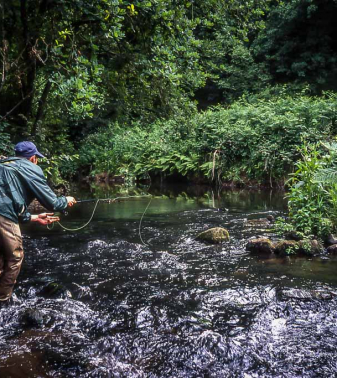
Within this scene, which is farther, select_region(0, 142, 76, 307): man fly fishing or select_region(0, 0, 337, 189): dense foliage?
select_region(0, 0, 337, 189): dense foliage

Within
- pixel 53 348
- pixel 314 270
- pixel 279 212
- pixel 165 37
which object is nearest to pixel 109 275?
pixel 53 348

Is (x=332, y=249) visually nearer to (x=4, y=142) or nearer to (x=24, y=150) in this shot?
(x=24, y=150)

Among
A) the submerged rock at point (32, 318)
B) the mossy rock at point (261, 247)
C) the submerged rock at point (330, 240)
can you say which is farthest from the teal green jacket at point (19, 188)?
the submerged rock at point (330, 240)

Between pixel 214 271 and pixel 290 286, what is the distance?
3.98 ft

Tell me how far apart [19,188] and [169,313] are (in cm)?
218

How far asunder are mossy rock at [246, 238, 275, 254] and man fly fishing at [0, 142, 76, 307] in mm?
3768

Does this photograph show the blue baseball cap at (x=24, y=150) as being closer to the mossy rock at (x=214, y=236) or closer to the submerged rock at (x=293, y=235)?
the mossy rock at (x=214, y=236)

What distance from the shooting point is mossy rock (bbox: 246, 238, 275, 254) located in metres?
7.45

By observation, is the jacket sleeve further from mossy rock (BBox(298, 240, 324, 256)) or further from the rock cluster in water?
mossy rock (BBox(298, 240, 324, 256))

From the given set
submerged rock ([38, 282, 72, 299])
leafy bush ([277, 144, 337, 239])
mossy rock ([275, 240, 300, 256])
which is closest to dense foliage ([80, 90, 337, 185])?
leafy bush ([277, 144, 337, 239])

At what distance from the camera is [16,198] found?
466 centimetres

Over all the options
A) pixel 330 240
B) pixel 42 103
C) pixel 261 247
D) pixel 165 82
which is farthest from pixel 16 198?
pixel 42 103

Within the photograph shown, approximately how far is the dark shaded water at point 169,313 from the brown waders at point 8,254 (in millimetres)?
275

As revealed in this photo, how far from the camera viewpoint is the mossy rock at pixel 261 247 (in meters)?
7.45
